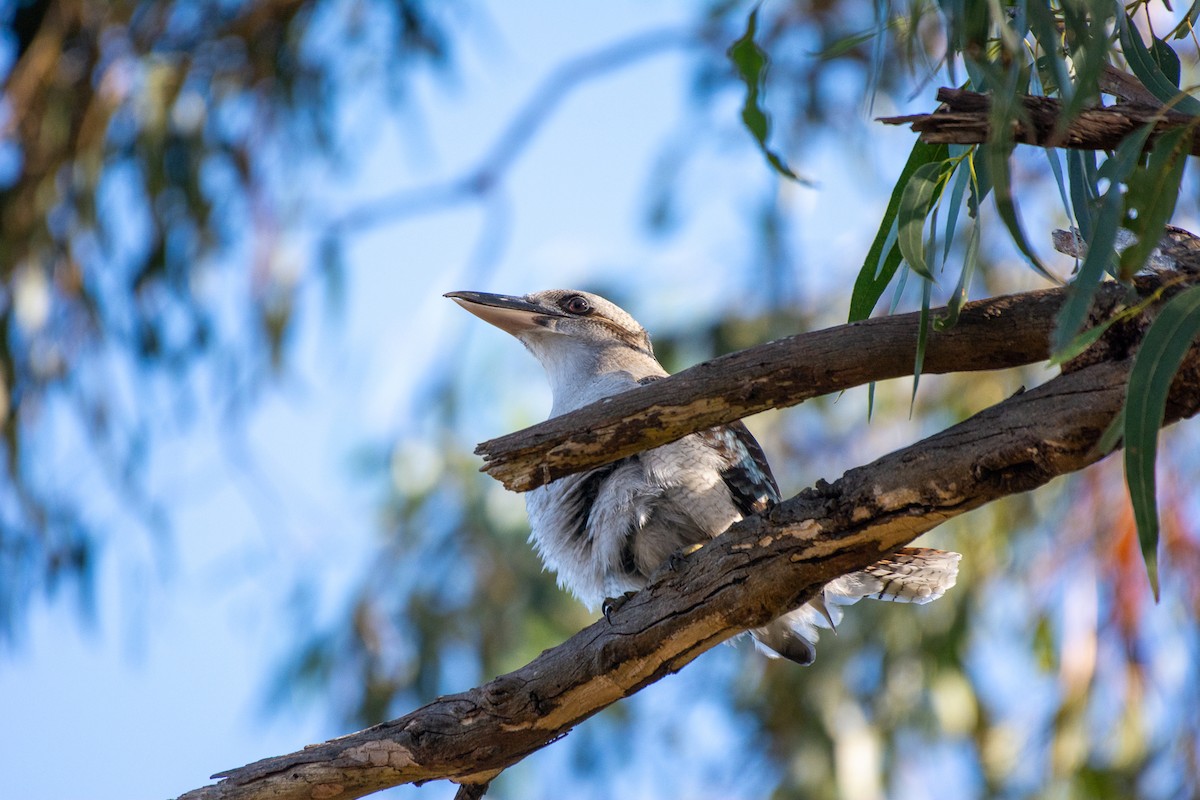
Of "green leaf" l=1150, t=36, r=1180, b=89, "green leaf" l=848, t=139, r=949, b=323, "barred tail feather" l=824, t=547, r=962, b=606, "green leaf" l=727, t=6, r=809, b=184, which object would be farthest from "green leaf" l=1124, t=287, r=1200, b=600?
"barred tail feather" l=824, t=547, r=962, b=606

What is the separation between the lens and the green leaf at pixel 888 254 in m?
2.07

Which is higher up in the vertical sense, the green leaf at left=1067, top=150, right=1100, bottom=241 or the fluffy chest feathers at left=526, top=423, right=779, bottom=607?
the green leaf at left=1067, top=150, right=1100, bottom=241

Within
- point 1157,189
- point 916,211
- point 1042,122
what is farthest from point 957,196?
point 1157,189

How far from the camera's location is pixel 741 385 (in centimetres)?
205

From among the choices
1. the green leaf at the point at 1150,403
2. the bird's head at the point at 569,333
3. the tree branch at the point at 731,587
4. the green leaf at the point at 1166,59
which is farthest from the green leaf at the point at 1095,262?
the bird's head at the point at 569,333

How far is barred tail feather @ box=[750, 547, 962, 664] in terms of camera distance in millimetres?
2990

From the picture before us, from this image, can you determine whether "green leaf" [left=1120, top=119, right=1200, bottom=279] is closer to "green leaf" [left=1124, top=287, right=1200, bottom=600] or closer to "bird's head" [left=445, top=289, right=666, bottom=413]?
"green leaf" [left=1124, top=287, right=1200, bottom=600]

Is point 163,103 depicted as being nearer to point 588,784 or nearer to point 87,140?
point 87,140

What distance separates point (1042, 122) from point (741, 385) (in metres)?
0.60

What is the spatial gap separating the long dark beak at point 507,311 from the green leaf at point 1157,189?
2.24 meters

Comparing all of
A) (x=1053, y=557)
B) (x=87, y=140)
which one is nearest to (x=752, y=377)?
(x=1053, y=557)

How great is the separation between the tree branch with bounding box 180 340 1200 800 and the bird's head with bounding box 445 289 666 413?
129 centimetres

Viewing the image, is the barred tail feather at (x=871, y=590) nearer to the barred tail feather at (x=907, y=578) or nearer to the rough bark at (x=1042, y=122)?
the barred tail feather at (x=907, y=578)

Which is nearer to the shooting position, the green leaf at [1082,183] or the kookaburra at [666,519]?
the green leaf at [1082,183]
